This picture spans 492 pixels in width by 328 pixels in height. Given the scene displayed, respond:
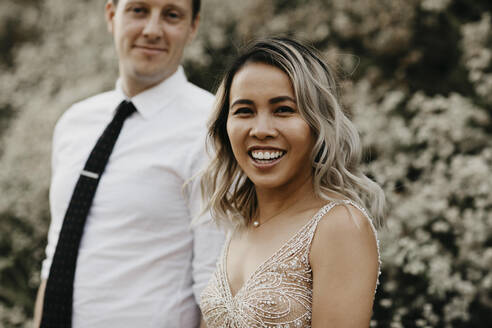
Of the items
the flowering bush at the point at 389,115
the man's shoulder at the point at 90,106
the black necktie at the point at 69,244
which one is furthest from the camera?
the flowering bush at the point at 389,115

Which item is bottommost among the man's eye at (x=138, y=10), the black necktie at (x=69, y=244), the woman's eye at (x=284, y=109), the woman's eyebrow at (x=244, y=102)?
the black necktie at (x=69, y=244)

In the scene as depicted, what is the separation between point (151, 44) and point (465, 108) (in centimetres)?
263

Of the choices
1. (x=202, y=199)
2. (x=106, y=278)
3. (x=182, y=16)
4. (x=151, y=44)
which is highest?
(x=182, y=16)

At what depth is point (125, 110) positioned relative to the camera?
2.47 m

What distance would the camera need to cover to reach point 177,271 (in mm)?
2209

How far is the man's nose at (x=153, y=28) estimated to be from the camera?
2356mm

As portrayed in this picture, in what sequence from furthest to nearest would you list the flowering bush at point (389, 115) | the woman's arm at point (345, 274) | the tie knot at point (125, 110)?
the flowering bush at point (389, 115), the tie knot at point (125, 110), the woman's arm at point (345, 274)

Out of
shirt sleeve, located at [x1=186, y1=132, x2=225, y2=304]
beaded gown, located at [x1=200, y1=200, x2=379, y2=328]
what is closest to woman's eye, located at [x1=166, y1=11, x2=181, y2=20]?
shirt sleeve, located at [x1=186, y1=132, x2=225, y2=304]

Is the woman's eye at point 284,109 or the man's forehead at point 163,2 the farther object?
the man's forehead at point 163,2

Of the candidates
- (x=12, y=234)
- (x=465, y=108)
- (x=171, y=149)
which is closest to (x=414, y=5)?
(x=465, y=108)

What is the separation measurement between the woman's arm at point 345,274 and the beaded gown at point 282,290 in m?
0.06

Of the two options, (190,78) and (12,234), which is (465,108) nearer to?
(190,78)

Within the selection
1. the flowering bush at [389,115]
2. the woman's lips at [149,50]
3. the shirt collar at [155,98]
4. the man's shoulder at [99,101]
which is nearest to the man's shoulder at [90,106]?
the man's shoulder at [99,101]

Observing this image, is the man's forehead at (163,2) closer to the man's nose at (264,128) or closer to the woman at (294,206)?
the woman at (294,206)
